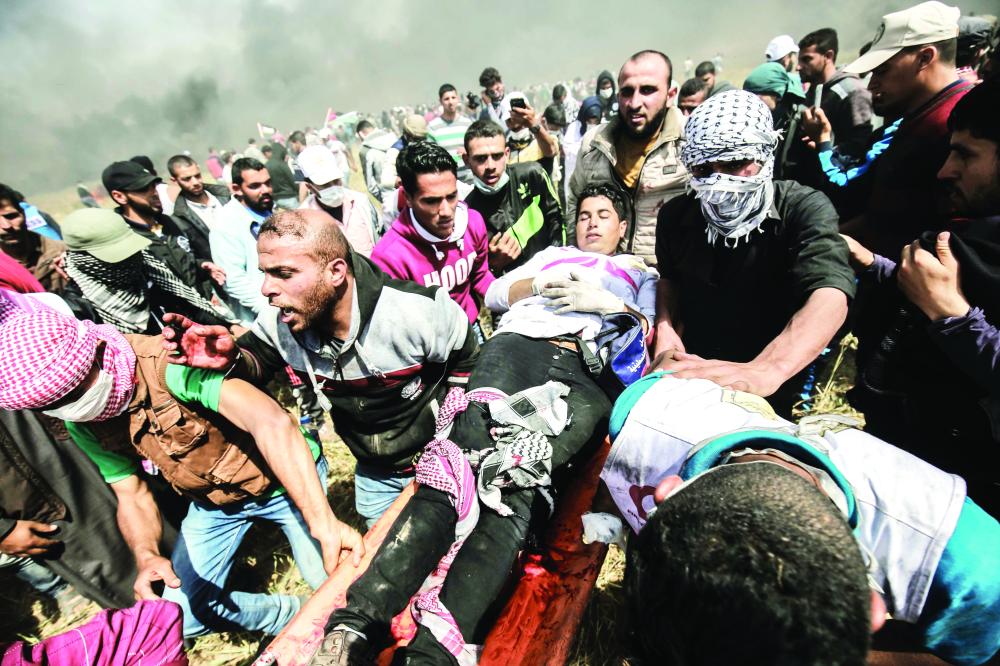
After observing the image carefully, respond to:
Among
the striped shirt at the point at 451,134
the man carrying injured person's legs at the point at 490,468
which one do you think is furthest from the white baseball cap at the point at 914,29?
the striped shirt at the point at 451,134

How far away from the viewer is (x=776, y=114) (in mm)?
5051

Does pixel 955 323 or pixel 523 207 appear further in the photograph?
pixel 523 207

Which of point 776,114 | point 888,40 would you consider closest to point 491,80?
point 776,114

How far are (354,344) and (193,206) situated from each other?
4737 millimetres

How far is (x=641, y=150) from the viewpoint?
3.64 meters

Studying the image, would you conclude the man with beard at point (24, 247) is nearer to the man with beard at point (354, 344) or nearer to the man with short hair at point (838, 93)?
the man with beard at point (354, 344)

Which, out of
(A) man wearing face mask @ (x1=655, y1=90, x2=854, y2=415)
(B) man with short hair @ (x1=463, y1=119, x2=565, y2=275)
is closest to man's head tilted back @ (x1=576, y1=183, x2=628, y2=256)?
(B) man with short hair @ (x1=463, y1=119, x2=565, y2=275)

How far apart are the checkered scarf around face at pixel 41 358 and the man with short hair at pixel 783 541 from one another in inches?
82.3

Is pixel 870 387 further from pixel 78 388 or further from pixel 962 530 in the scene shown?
pixel 78 388

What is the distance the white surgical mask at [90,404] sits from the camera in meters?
1.76

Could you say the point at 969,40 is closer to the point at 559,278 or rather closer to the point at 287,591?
the point at 559,278

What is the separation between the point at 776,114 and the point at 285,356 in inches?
231

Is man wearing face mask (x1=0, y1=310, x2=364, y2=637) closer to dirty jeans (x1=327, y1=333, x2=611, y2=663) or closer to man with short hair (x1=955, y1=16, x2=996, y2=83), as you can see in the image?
dirty jeans (x1=327, y1=333, x2=611, y2=663)

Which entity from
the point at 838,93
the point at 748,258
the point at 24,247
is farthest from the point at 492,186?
the point at 24,247
